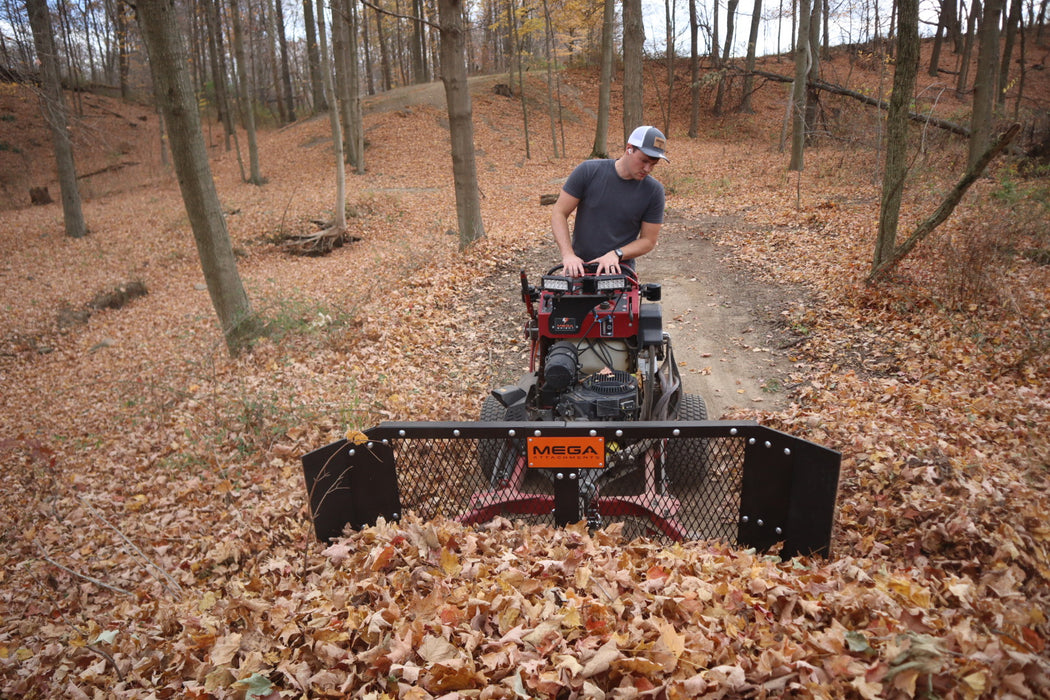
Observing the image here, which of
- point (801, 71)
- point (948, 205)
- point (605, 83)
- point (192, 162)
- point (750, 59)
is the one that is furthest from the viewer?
point (750, 59)

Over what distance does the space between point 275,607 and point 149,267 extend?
49.8ft

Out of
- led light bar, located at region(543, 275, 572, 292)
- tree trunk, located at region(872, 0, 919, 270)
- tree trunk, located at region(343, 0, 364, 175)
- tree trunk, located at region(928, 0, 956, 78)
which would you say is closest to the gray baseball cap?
led light bar, located at region(543, 275, 572, 292)

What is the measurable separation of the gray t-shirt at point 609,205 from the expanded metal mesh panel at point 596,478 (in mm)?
2140

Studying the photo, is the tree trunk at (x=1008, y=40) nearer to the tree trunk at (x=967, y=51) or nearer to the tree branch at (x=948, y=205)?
the tree trunk at (x=967, y=51)

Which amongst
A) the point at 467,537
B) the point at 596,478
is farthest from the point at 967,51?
the point at 467,537

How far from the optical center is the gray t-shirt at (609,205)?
16.9 feet

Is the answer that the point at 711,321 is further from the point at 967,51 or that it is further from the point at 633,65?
the point at 967,51

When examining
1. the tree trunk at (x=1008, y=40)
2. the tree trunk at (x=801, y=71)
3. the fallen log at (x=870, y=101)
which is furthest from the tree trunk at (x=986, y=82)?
the tree trunk at (x=1008, y=40)

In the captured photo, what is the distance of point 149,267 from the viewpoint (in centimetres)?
1543

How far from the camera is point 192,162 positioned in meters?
7.99

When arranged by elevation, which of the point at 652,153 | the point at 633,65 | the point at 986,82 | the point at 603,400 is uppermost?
the point at 633,65

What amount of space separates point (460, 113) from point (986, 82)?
10.6m

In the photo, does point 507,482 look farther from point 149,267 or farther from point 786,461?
point 149,267

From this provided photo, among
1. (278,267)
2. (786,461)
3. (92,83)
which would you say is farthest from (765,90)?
(92,83)
